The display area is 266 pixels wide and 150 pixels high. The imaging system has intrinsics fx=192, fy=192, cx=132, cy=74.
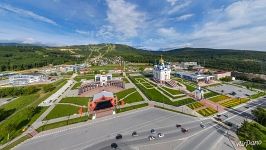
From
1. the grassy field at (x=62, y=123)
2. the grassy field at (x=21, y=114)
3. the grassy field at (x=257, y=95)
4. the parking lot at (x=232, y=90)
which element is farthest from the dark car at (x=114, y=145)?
the grassy field at (x=257, y=95)

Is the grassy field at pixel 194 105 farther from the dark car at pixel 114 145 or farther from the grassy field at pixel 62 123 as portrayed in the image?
the grassy field at pixel 62 123

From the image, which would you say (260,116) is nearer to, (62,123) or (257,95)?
(257,95)

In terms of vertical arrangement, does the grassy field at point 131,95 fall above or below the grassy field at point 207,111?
above

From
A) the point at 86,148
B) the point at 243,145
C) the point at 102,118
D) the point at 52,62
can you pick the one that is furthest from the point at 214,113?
the point at 52,62

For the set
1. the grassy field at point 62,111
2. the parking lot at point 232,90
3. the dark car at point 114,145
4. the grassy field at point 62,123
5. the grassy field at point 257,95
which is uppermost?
the parking lot at point 232,90

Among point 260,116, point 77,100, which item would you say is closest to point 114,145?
point 77,100

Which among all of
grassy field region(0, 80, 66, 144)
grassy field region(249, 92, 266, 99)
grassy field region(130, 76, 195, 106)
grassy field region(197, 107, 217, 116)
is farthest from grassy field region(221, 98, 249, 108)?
grassy field region(0, 80, 66, 144)
